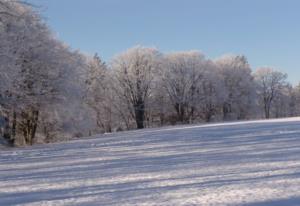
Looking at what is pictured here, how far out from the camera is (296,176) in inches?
388

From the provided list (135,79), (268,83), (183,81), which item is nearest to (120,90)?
(135,79)

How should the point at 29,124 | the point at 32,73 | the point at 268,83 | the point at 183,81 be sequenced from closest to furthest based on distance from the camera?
1. the point at 32,73
2. the point at 29,124
3. the point at 183,81
4. the point at 268,83

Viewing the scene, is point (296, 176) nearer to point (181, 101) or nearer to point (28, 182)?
point (28, 182)

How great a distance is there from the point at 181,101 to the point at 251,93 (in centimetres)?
1684

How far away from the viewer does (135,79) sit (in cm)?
6912

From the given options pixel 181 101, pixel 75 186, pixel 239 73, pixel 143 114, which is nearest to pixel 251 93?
pixel 239 73

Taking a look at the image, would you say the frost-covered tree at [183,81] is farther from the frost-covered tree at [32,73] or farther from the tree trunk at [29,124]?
the tree trunk at [29,124]

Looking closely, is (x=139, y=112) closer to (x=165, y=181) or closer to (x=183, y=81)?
(x=183, y=81)

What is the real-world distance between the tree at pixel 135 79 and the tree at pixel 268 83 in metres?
31.4

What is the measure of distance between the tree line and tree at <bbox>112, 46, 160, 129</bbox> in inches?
6.1

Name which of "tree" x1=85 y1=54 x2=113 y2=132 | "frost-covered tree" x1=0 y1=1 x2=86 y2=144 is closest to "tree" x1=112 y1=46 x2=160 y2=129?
"tree" x1=85 y1=54 x2=113 y2=132

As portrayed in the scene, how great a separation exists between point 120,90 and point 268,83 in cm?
3800

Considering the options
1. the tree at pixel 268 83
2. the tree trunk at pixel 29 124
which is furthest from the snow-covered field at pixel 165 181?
the tree at pixel 268 83

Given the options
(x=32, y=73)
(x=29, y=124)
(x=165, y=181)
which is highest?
(x=32, y=73)
